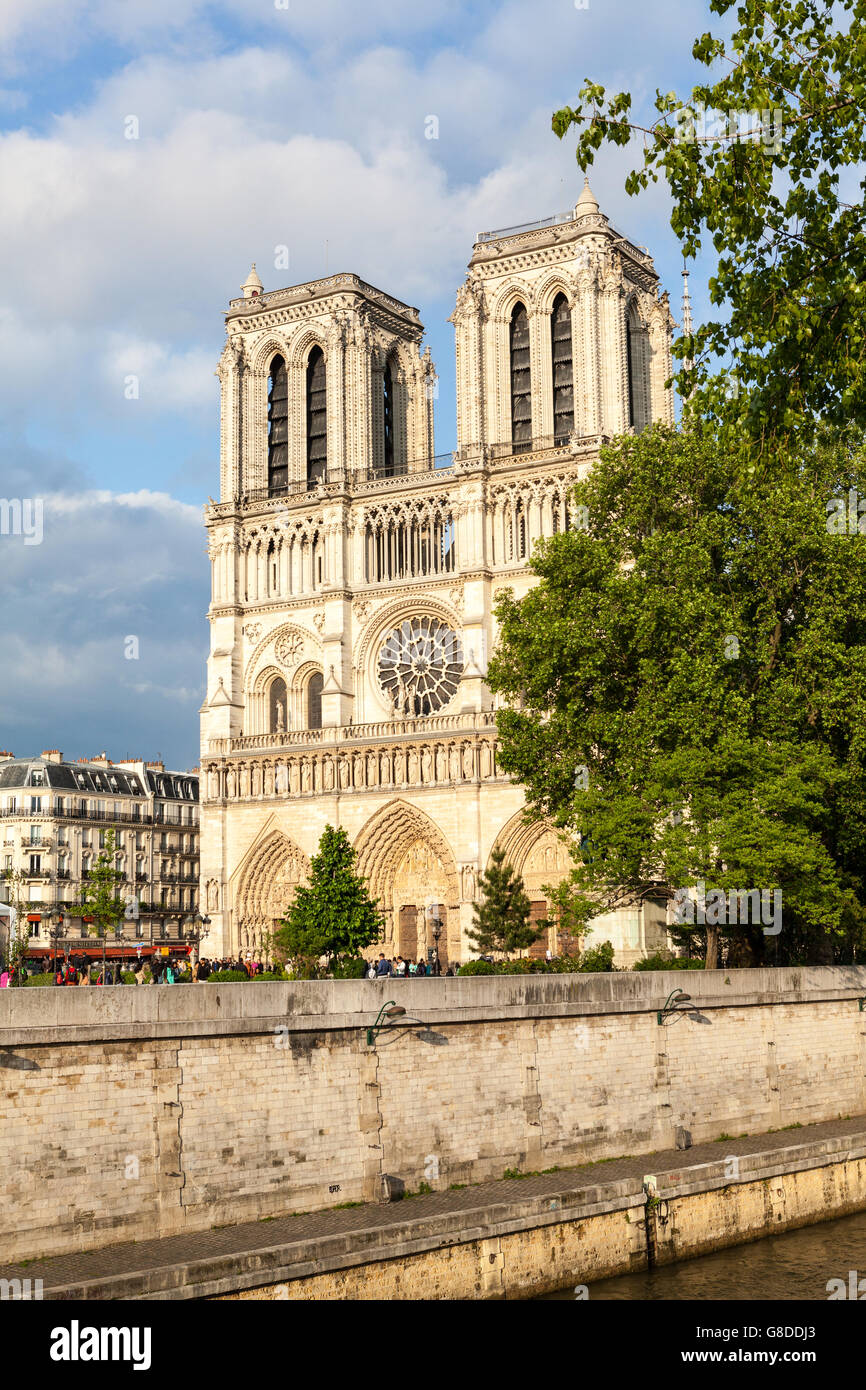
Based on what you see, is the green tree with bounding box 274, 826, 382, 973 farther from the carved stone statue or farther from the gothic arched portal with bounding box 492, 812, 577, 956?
the carved stone statue

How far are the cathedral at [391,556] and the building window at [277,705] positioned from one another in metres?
0.08

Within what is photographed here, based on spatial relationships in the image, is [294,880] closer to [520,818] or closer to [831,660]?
[520,818]

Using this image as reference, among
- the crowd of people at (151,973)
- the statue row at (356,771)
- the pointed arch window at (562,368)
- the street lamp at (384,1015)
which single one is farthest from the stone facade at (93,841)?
the street lamp at (384,1015)

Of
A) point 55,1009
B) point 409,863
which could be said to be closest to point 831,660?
point 55,1009

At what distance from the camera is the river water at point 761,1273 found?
16500mm

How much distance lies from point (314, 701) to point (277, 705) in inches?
57.0

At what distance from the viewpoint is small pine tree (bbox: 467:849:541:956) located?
3978 cm

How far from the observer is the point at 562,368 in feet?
165

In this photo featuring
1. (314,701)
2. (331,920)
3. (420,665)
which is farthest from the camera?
(314,701)

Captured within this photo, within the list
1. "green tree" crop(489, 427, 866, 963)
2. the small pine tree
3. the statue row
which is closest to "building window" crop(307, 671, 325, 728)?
the statue row

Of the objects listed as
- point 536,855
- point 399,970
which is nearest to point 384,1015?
point 399,970

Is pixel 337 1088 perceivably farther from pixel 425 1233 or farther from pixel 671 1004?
pixel 671 1004

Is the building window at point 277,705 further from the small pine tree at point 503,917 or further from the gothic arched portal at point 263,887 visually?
the small pine tree at point 503,917

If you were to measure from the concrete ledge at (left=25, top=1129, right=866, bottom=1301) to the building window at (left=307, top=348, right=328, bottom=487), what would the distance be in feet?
123
